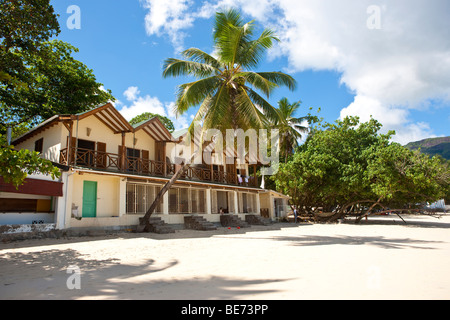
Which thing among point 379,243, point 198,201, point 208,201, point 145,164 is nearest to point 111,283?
point 379,243

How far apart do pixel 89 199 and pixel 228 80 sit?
9.29m

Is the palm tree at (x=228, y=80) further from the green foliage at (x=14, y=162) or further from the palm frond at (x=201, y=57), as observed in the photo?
the green foliage at (x=14, y=162)

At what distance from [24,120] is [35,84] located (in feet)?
8.70

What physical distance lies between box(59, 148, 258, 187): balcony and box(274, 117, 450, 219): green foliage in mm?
5367

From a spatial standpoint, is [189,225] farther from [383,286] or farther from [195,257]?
[383,286]

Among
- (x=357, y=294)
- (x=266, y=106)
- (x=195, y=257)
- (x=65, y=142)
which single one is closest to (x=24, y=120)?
(x=65, y=142)

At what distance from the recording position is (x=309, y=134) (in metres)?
30.9

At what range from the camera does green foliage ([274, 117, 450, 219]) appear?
2006 centimetres

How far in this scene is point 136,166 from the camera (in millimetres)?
17469

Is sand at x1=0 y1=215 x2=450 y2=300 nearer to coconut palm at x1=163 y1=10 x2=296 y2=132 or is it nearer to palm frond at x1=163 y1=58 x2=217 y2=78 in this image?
coconut palm at x1=163 y1=10 x2=296 y2=132

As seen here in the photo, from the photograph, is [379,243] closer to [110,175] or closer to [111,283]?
[111,283]

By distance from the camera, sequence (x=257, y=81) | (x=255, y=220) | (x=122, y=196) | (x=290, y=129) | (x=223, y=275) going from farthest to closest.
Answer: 1. (x=290, y=129)
2. (x=255, y=220)
3. (x=122, y=196)
4. (x=257, y=81)
5. (x=223, y=275)

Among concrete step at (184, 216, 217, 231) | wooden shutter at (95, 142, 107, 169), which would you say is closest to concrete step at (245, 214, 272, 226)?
concrete step at (184, 216, 217, 231)

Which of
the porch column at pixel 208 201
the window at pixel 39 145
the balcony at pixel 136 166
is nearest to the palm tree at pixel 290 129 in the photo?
the balcony at pixel 136 166
